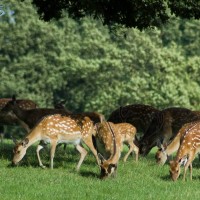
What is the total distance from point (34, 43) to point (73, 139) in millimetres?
35739

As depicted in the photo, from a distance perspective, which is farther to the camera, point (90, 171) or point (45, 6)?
point (45, 6)

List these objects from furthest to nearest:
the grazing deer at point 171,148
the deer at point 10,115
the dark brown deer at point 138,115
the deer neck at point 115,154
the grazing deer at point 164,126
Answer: the deer at point 10,115 → the dark brown deer at point 138,115 → the grazing deer at point 164,126 → the grazing deer at point 171,148 → the deer neck at point 115,154

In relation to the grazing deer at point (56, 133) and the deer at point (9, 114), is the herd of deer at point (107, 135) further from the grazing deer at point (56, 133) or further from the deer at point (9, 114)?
the deer at point (9, 114)

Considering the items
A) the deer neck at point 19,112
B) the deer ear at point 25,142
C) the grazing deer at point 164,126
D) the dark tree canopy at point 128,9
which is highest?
the dark tree canopy at point 128,9

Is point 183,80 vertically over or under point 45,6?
under

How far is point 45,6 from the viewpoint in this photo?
600 inches

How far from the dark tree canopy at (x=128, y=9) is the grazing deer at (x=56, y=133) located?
2409 mm

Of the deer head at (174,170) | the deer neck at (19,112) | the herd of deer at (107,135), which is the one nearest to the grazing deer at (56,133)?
the herd of deer at (107,135)

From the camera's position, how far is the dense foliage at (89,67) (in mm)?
43062

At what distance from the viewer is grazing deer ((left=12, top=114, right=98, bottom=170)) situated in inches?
515

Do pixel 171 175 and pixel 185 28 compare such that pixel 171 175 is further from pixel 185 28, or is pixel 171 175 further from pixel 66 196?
pixel 185 28

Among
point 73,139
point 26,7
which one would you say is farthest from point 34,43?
point 73,139

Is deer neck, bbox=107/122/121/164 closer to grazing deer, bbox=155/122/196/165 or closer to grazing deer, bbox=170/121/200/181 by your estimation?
grazing deer, bbox=170/121/200/181

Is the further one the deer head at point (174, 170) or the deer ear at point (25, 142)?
the deer ear at point (25, 142)
